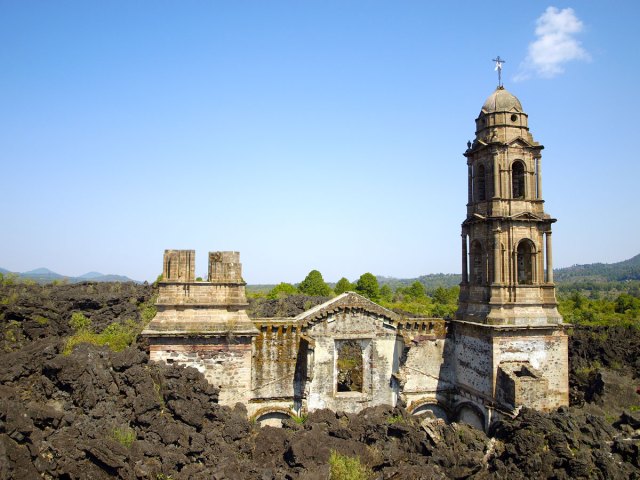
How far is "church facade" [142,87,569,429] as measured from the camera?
20094 mm

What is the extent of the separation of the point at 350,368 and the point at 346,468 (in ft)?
33.5

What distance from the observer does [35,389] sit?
16094mm

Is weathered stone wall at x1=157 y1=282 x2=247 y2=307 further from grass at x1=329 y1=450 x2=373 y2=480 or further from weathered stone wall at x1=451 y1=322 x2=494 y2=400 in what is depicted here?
weathered stone wall at x1=451 y1=322 x2=494 y2=400

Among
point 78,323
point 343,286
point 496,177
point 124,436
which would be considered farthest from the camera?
point 343,286

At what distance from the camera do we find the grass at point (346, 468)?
16.2m

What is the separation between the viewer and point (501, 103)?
23.8 m

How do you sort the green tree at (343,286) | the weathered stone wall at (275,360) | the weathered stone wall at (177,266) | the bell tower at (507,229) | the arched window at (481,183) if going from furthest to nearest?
the green tree at (343,286) → the arched window at (481,183) → the bell tower at (507,229) → the weathered stone wall at (275,360) → the weathered stone wall at (177,266)

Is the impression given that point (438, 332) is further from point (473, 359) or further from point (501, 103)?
point (501, 103)

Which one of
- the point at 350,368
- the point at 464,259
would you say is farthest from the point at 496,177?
the point at 350,368

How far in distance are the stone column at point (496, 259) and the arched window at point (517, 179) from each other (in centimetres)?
246

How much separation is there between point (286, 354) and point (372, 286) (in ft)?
138

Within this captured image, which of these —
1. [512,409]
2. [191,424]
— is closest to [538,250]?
[512,409]

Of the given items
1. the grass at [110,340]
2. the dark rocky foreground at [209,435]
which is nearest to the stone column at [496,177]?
the dark rocky foreground at [209,435]

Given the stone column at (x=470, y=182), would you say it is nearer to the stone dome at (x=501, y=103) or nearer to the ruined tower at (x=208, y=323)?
the stone dome at (x=501, y=103)
